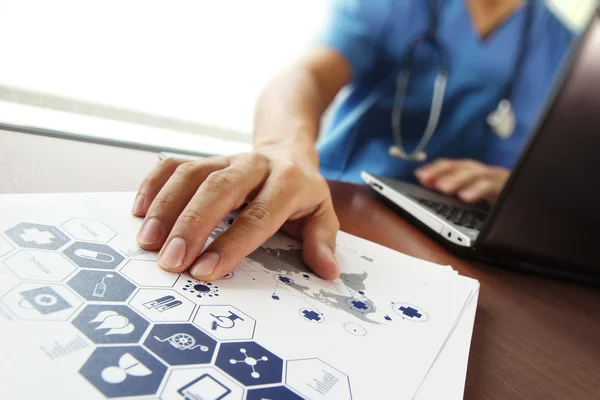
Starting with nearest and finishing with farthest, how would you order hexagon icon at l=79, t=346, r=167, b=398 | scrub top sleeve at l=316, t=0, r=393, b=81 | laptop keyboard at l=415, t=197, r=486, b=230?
hexagon icon at l=79, t=346, r=167, b=398
laptop keyboard at l=415, t=197, r=486, b=230
scrub top sleeve at l=316, t=0, r=393, b=81

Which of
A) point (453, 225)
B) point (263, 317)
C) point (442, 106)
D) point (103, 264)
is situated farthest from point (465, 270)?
point (442, 106)

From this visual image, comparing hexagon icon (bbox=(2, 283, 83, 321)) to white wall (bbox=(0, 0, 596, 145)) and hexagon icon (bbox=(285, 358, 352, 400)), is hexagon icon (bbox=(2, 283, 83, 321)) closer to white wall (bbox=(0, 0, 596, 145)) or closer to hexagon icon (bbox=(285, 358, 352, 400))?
hexagon icon (bbox=(285, 358, 352, 400))

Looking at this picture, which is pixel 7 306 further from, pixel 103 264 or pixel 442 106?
pixel 442 106

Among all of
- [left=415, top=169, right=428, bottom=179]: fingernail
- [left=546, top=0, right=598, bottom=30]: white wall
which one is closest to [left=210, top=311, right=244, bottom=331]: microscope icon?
[left=415, top=169, right=428, bottom=179]: fingernail

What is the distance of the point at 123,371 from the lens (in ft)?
0.73

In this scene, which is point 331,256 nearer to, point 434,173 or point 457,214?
point 457,214

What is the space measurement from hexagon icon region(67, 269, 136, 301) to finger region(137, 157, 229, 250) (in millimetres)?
56

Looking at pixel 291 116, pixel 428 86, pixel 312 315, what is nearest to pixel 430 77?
pixel 428 86

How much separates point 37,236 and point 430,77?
0.86 metres

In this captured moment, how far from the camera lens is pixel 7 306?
0.25 m

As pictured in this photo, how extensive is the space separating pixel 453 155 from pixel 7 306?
94 centimetres

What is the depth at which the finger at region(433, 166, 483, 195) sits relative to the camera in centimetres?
79

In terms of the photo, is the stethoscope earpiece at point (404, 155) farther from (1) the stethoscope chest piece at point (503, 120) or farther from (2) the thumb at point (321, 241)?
Result: (2) the thumb at point (321, 241)

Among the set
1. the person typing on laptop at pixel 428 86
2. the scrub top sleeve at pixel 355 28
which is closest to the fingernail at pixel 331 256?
the person typing on laptop at pixel 428 86
